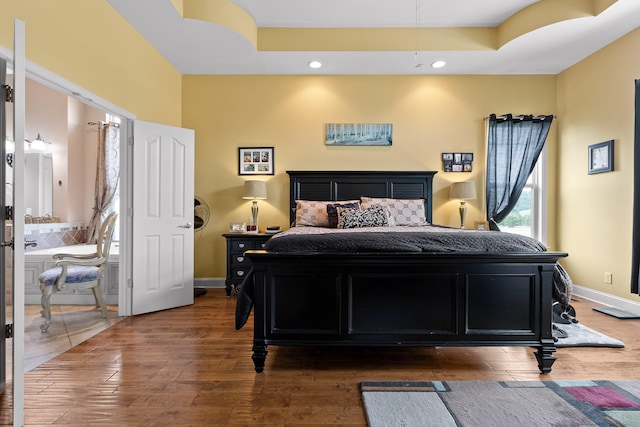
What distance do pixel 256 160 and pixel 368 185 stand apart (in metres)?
1.62

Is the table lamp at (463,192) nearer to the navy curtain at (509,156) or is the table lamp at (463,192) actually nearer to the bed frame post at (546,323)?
the navy curtain at (509,156)

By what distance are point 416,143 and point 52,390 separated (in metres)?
4.54

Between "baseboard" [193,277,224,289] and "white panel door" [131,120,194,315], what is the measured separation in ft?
2.55

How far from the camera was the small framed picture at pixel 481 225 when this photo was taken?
14.9 feet

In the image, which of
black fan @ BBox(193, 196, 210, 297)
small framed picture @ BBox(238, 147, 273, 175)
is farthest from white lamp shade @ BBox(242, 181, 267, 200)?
black fan @ BBox(193, 196, 210, 297)

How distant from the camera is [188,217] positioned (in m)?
3.94

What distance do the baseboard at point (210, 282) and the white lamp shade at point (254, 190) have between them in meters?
1.29

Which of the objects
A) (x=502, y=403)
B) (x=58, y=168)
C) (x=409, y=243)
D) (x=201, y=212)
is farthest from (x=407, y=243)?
(x=58, y=168)

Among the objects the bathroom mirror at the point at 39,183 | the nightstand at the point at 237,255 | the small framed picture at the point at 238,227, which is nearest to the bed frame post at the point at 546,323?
the nightstand at the point at 237,255

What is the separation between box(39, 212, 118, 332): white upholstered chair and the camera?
3092mm

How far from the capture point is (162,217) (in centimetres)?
372

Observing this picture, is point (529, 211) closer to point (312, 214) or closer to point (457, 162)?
point (457, 162)

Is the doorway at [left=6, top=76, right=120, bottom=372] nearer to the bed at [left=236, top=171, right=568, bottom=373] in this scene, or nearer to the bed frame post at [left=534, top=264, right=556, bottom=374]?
the bed at [left=236, top=171, right=568, bottom=373]

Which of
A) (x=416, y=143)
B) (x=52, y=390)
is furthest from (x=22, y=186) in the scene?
(x=416, y=143)
